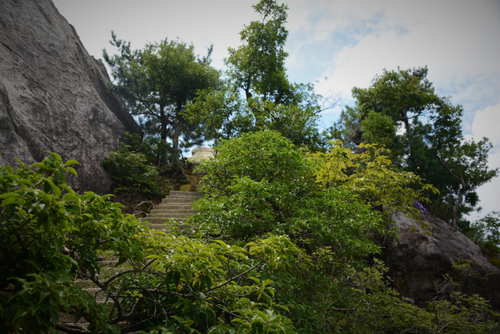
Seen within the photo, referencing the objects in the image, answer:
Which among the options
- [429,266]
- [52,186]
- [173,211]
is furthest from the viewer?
[173,211]

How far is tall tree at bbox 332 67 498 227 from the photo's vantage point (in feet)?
36.2

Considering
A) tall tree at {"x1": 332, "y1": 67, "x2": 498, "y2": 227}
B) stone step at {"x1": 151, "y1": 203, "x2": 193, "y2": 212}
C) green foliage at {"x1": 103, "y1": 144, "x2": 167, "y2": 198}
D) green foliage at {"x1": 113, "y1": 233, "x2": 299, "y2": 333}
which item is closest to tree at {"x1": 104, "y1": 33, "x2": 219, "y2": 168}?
green foliage at {"x1": 103, "y1": 144, "x2": 167, "y2": 198}

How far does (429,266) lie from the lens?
634cm

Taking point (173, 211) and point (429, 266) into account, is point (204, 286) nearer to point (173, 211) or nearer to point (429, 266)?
point (173, 211)

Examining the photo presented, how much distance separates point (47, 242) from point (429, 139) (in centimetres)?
1421

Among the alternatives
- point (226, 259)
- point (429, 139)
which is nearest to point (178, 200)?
point (226, 259)

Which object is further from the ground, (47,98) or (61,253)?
(47,98)

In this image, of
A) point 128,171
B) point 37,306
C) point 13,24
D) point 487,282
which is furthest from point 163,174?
point 487,282

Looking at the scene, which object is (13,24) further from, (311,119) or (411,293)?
(411,293)

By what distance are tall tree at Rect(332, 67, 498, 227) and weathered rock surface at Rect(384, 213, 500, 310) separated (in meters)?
4.45

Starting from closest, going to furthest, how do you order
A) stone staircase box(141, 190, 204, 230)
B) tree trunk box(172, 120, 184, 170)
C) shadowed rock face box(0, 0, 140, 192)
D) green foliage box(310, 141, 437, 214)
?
green foliage box(310, 141, 437, 214) → shadowed rock face box(0, 0, 140, 192) → stone staircase box(141, 190, 204, 230) → tree trunk box(172, 120, 184, 170)

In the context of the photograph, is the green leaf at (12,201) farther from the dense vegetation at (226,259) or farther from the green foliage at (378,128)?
the green foliage at (378,128)

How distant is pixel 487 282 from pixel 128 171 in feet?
34.6

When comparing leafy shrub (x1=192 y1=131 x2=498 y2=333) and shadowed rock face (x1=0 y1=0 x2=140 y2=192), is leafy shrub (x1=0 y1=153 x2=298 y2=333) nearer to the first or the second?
leafy shrub (x1=192 y1=131 x2=498 y2=333)
